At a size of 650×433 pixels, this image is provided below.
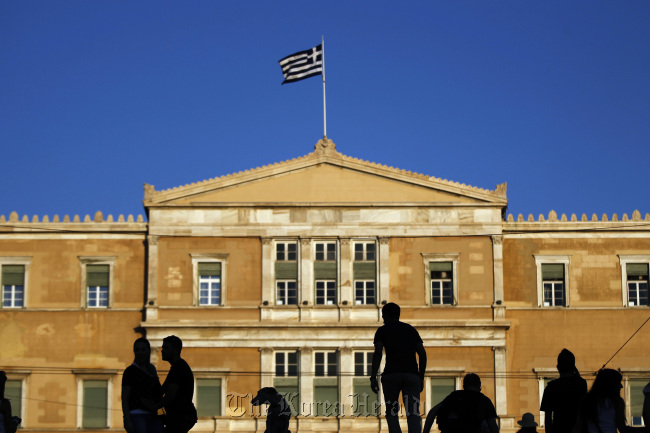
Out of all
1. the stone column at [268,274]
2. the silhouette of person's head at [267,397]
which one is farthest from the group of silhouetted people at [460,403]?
the stone column at [268,274]

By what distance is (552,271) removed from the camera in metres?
43.9

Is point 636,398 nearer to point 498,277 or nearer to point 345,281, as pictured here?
point 498,277

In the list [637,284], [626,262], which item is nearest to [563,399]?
[626,262]

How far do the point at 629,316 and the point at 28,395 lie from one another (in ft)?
67.9

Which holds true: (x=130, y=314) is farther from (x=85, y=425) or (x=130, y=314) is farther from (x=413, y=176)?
(x=413, y=176)

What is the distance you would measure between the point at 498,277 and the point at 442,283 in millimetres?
A: 1920

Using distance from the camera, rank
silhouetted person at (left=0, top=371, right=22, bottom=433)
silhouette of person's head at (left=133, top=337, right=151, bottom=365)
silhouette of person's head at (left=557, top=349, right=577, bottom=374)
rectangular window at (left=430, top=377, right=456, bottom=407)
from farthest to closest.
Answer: rectangular window at (left=430, top=377, right=456, bottom=407) → silhouetted person at (left=0, top=371, right=22, bottom=433) → silhouette of person's head at (left=557, top=349, right=577, bottom=374) → silhouette of person's head at (left=133, top=337, right=151, bottom=365)

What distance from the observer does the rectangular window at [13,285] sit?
144 ft

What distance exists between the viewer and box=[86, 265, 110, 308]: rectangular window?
4388cm

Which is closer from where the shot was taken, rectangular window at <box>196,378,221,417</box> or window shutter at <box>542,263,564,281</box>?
rectangular window at <box>196,378,221,417</box>

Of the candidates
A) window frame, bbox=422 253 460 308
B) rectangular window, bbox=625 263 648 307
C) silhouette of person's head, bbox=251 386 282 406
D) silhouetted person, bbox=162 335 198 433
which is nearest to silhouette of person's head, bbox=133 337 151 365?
silhouetted person, bbox=162 335 198 433

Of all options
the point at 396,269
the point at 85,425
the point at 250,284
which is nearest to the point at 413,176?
the point at 396,269

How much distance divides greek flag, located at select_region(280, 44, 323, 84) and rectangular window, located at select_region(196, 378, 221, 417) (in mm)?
11266

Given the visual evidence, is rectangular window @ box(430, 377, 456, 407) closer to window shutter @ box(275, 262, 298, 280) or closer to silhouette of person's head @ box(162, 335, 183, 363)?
window shutter @ box(275, 262, 298, 280)
